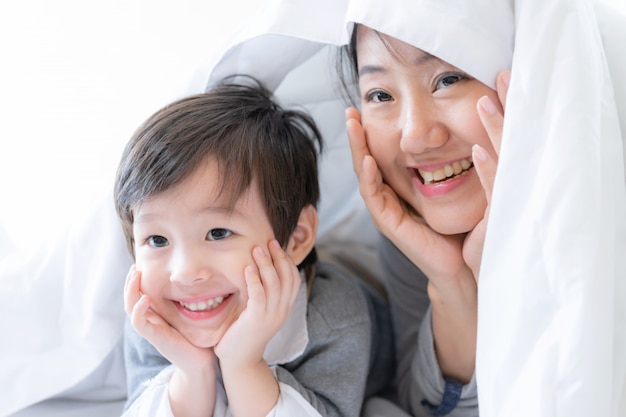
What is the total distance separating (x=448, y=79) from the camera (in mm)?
899

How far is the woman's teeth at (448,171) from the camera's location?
0.94 meters

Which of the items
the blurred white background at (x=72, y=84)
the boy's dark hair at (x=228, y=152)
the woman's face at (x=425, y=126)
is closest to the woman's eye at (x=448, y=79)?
the woman's face at (x=425, y=126)

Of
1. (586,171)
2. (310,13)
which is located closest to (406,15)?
(310,13)

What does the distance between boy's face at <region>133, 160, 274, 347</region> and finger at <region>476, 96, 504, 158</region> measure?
0.30 m

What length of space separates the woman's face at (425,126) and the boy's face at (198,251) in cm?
20

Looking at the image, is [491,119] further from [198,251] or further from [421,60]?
[198,251]

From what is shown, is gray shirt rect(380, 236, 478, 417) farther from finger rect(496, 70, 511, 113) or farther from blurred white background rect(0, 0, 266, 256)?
blurred white background rect(0, 0, 266, 256)

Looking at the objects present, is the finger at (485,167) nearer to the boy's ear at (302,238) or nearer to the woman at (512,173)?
the woman at (512,173)

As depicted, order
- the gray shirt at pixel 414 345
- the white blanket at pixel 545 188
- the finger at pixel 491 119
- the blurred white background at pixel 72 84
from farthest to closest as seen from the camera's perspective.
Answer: the blurred white background at pixel 72 84, the gray shirt at pixel 414 345, the finger at pixel 491 119, the white blanket at pixel 545 188

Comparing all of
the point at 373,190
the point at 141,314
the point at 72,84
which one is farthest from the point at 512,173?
the point at 72,84

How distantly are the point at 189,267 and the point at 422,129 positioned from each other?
0.33 m

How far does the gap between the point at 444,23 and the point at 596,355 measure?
15.7 inches

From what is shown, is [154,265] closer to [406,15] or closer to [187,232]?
[187,232]

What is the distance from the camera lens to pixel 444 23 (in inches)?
32.7
